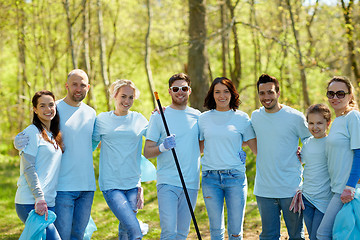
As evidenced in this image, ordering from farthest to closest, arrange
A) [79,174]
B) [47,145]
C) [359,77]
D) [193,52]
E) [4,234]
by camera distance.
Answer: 1. [359,77]
2. [193,52]
3. [4,234]
4. [79,174]
5. [47,145]

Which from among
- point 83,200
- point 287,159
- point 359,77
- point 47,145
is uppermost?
point 359,77

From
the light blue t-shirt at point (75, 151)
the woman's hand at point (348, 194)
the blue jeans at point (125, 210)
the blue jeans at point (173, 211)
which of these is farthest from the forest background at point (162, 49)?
the woman's hand at point (348, 194)

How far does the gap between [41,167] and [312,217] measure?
9.15ft

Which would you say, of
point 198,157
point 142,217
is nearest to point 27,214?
point 198,157

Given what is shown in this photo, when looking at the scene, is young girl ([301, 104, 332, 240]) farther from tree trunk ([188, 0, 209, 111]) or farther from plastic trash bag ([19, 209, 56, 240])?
tree trunk ([188, 0, 209, 111])

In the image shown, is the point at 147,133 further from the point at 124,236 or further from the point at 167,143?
the point at 124,236

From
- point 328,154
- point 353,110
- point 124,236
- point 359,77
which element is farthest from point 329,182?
point 359,77

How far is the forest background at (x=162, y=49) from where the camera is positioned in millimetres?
10992

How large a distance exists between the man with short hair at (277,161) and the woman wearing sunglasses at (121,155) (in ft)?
4.45

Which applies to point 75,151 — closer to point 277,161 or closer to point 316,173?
point 277,161

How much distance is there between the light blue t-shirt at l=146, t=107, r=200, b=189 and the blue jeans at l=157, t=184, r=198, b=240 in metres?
0.07

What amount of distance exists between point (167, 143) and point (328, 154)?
160cm

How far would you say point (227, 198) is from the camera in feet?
15.2

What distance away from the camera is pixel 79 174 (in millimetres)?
4613
